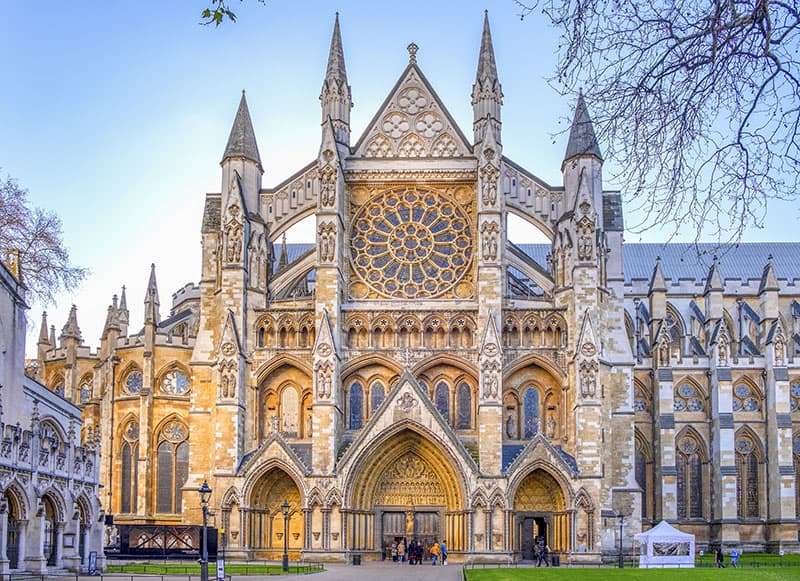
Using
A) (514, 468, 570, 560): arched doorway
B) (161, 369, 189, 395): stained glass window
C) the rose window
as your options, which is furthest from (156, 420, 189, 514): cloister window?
(514, 468, 570, 560): arched doorway

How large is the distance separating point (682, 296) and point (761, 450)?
572 inches

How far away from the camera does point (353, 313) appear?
51.0m

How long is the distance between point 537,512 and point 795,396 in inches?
1105

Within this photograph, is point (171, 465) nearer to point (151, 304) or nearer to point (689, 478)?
point (151, 304)

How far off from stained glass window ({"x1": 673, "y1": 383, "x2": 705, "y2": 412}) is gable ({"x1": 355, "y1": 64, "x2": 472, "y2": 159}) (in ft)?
83.1

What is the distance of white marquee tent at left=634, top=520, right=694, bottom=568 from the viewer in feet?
147

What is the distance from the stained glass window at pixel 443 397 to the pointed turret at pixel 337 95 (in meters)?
12.6

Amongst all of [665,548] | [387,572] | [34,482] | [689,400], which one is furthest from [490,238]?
[689,400]

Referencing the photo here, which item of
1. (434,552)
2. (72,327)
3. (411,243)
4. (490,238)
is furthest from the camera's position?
(72,327)

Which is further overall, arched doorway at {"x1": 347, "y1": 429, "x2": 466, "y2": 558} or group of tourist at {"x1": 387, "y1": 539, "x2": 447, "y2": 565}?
arched doorway at {"x1": 347, "y1": 429, "x2": 466, "y2": 558}

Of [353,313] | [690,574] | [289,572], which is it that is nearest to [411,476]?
[353,313]

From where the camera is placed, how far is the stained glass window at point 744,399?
68.4 meters

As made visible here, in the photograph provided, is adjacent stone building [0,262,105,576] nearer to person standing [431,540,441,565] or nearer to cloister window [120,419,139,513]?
person standing [431,540,441,565]

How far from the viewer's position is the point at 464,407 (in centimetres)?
5106
